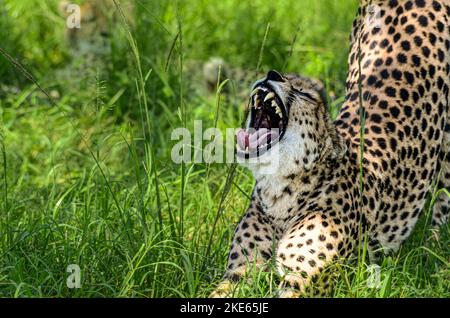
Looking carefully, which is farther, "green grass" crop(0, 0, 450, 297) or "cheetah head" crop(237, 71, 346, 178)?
"green grass" crop(0, 0, 450, 297)

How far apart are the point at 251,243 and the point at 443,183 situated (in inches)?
49.7

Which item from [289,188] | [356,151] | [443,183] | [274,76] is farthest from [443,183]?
[274,76]

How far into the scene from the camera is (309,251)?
4.27 meters

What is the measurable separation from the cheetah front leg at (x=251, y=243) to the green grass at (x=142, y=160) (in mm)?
85

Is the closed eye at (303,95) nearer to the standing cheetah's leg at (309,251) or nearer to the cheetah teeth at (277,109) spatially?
the cheetah teeth at (277,109)

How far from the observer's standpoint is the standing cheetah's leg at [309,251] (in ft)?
13.8

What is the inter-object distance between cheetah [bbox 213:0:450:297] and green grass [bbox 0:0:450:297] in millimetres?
130

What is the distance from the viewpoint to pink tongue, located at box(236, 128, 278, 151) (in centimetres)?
420

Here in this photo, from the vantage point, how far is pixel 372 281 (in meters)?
4.29

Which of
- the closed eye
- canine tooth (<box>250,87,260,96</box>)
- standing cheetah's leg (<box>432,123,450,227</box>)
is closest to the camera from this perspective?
canine tooth (<box>250,87,260,96</box>)

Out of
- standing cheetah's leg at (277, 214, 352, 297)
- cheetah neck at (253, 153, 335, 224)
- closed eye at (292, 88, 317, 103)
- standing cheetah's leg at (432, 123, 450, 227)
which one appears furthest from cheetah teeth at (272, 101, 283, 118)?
standing cheetah's leg at (432, 123, 450, 227)

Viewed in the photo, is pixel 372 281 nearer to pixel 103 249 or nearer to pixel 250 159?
pixel 250 159

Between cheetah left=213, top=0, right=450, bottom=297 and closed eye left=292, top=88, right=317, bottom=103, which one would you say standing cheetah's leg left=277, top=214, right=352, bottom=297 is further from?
closed eye left=292, top=88, right=317, bottom=103
